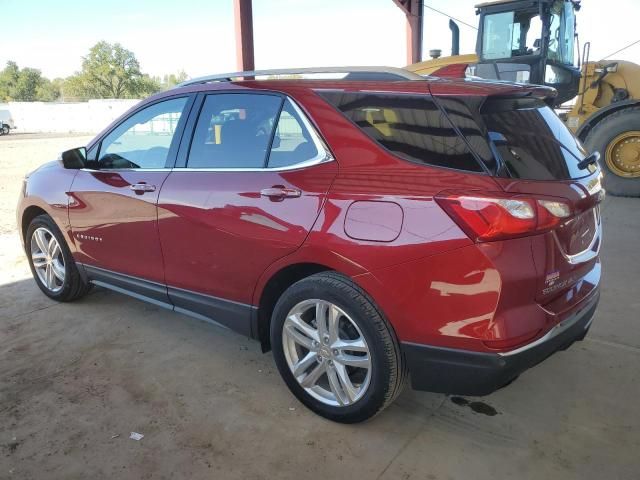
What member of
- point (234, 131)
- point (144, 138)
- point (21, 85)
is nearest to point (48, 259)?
point (144, 138)

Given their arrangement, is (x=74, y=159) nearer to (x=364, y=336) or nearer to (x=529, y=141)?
(x=364, y=336)

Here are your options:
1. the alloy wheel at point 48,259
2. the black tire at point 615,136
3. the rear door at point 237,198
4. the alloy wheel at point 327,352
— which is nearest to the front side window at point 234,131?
the rear door at point 237,198

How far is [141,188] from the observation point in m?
3.21

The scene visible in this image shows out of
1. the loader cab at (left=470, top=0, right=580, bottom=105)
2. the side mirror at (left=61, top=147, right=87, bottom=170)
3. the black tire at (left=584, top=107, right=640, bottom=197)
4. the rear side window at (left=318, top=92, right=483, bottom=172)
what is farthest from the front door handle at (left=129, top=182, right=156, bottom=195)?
the black tire at (left=584, top=107, right=640, bottom=197)

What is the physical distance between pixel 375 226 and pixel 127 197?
1.89 metres

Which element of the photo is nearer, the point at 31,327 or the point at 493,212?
the point at 493,212

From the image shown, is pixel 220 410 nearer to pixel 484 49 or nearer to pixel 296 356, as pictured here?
pixel 296 356

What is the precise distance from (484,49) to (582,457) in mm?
7993

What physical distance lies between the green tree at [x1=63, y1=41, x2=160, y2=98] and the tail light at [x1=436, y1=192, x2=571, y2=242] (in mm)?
92183

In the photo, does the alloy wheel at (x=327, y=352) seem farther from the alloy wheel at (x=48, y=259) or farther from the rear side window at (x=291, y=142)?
the alloy wheel at (x=48, y=259)

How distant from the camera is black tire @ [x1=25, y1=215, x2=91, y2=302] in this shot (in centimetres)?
400

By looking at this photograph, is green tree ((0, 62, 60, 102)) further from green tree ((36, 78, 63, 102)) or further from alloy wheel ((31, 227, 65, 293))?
alloy wheel ((31, 227, 65, 293))

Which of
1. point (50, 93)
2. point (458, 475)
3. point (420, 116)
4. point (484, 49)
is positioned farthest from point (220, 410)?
point (50, 93)

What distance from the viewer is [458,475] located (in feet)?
7.16
